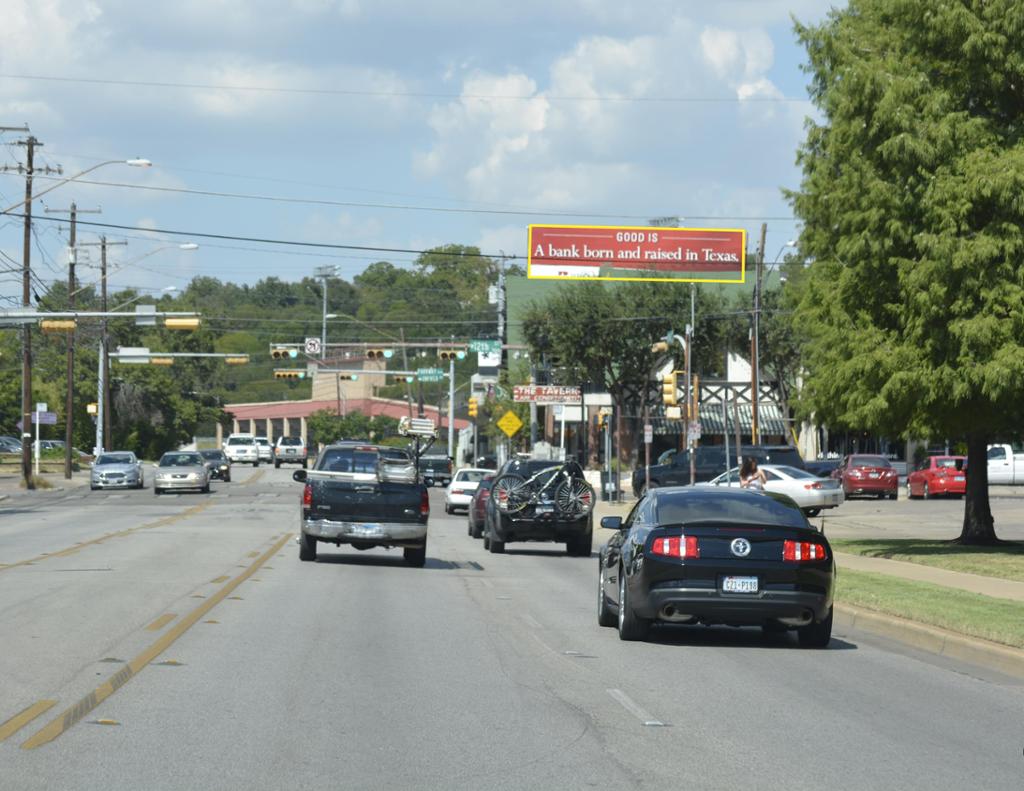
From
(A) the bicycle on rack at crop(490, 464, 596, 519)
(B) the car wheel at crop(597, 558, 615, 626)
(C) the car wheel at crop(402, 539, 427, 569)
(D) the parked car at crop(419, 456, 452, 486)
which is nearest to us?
(B) the car wheel at crop(597, 558, 615, 626)

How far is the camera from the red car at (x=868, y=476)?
174ft

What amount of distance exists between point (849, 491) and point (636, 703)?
43809mm

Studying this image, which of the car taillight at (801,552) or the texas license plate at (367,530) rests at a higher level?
the car taillight at (801,552)

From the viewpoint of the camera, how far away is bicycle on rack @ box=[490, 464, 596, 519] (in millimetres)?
28891

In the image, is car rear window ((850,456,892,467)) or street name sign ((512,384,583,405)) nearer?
street name sign ((512,384,583,405))

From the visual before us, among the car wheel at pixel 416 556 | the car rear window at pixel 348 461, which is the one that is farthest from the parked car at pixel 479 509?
the car wheel at pixel 416 556

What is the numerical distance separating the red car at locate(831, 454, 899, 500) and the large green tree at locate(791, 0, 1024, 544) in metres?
25.8

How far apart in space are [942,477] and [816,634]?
127 ft

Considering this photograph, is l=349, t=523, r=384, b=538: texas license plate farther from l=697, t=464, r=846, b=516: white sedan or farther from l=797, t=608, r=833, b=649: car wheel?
l=697, t=464, r=846, b=516: white sedan

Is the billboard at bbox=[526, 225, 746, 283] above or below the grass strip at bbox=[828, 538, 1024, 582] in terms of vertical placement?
above

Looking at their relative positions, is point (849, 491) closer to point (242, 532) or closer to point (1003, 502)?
point (1003, 502)

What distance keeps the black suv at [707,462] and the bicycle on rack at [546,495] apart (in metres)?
22.7

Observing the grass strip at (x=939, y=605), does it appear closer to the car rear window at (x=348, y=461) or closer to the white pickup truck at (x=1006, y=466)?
the car rear window at (x=348, y=461)

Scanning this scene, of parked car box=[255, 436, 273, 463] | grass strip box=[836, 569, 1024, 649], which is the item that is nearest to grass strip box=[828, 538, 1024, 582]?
grass strip box=[836, 569, 1024, 649]
